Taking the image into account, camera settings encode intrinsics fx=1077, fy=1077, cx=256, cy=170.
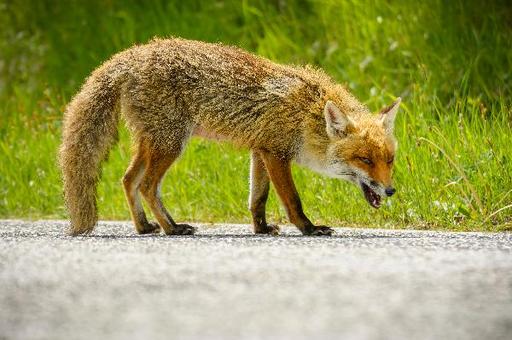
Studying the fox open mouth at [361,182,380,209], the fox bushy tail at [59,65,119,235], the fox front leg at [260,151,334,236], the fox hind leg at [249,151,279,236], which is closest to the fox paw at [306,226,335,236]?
the fox front leg at [260,151,334,236]

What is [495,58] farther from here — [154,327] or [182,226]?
[154,327]

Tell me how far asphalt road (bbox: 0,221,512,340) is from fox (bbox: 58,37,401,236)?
114 cm

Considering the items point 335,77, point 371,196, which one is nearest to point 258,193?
point 371,196

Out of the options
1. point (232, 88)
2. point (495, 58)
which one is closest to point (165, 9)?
point (495, 58)

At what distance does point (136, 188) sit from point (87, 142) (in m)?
0.59

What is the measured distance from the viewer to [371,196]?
881cm

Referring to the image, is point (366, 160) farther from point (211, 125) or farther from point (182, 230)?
point (182, 230)

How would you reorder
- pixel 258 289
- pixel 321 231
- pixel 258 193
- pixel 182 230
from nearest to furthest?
pixel 258 289 → pixel 321 231 → pixel 182 230 → pixel 258 193

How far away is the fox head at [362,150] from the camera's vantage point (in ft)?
28.0

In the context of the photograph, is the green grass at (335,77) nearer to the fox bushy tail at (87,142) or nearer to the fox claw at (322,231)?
the fox claw at (322,231)

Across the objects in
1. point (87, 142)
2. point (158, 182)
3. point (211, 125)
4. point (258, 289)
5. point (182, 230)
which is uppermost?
point (211, 125)

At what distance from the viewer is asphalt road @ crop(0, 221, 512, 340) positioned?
432 centimetres

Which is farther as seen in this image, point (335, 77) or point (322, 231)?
point (335, 77)

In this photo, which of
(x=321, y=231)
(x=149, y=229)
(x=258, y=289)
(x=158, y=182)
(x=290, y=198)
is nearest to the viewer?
(x=258, y=289)
